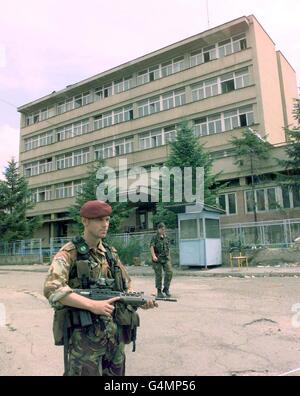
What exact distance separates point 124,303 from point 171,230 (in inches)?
640

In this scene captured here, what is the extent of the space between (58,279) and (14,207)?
93.0 ft

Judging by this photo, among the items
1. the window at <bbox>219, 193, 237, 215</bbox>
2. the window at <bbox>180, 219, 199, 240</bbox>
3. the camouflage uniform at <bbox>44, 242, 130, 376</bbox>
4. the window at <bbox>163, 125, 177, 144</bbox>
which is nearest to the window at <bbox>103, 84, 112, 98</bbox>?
the window at <bbox>163, 125, 177, 144</bbox>

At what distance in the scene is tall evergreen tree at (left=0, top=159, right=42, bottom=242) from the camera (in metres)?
28.2

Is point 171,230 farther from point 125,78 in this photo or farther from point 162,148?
point 125,78

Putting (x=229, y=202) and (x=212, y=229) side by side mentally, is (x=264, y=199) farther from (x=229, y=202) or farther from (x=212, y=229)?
(x=212, y=229)

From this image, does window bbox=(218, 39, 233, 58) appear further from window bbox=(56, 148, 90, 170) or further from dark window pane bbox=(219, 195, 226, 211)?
window bbox=(56, 148, 90, 170)

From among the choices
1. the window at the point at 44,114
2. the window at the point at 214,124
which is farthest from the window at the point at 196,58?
the window at the point at 44,114

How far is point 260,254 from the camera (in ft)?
51.3

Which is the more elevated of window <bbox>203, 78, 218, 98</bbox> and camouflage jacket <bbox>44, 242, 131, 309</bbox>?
window <bbox>203, 78, 218, 98</bbox>

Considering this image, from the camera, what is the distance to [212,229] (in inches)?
→ 623

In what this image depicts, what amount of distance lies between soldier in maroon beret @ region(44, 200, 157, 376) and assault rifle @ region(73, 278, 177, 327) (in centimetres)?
4

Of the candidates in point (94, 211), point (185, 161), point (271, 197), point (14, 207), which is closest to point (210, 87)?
point (271, 197)

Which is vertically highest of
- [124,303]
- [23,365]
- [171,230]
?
[171,230]
